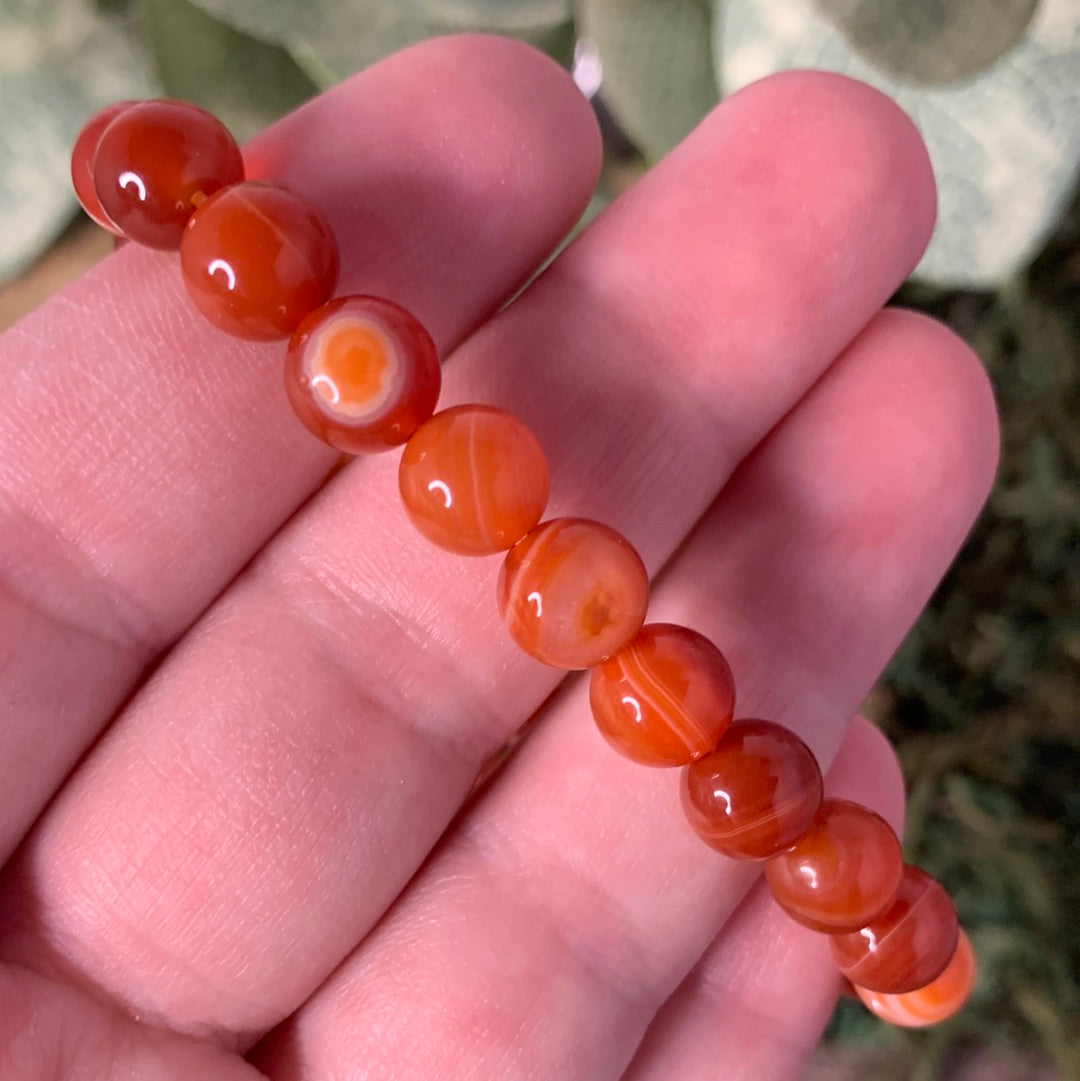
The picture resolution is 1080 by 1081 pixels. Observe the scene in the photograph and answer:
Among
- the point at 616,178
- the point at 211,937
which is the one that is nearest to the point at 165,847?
the point at 211,937

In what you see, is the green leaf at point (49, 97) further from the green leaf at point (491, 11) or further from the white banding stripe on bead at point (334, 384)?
the white banding stripe on bead at point (334, 384)

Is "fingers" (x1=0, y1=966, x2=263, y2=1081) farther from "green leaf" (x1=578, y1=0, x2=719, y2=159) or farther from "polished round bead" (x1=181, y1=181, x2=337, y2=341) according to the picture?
"green leaf" (x1=578, y1=0, x2=719, y2=159)

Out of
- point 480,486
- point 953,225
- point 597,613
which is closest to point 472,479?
point 480,486

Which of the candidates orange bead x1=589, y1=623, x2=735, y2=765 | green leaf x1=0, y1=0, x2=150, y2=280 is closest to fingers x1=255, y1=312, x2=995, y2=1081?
orange bead x1=589, y1=623, x2=735, y2=765

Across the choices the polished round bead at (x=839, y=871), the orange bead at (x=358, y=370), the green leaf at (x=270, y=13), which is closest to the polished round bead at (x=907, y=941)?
Result: the polished round bead at (x=839, y=871)

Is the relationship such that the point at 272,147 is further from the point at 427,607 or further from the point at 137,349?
the point at 427,607
